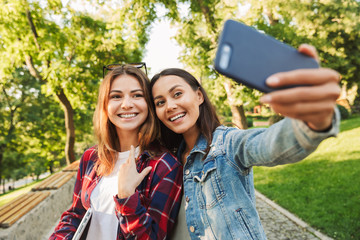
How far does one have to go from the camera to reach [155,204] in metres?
1.58

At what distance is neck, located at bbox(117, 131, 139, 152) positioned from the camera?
7.06ft

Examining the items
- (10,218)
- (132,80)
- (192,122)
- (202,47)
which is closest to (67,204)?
(10,218)

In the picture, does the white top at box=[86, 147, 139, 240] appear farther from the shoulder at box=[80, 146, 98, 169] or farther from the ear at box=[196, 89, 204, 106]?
the ear at box=[196, 89, 204, 106]

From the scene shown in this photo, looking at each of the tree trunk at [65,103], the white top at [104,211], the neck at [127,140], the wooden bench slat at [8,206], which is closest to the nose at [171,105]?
the neck at [127,140]

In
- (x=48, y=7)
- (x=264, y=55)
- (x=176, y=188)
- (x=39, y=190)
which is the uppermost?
(x=48, y=7)

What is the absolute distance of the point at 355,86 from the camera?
1786cm

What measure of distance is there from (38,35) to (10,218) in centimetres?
716

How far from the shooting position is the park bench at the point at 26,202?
290cm

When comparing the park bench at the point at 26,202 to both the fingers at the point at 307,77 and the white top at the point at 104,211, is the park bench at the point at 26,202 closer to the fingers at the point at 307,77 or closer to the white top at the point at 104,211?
the white top at the point at 104,211

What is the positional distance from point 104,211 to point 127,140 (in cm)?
64

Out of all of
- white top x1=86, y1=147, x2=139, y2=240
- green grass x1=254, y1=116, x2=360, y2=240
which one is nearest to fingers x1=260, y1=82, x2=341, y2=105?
white top x1=86, y1=147, x2=139, y2=240

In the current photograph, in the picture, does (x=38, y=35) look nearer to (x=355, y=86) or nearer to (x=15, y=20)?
(x=15, y=20)

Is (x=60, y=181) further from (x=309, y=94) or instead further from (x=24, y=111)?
(x=24, y=111)

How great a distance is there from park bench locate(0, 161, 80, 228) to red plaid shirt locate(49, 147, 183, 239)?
1.51 metres
